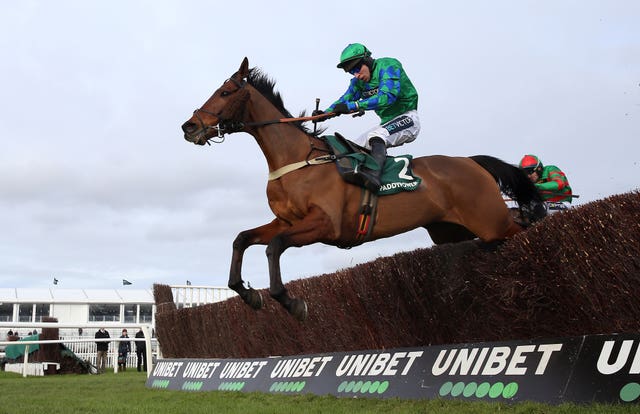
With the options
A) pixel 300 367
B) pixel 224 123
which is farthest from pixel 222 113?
pixel 300 367

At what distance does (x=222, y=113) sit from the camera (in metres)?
5.44

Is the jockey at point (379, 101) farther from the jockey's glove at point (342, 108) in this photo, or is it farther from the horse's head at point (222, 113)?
the horse's head at point (222, 113)

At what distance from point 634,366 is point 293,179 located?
8.59ft

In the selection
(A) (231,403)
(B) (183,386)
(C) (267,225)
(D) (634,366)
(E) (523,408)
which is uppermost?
(C) (267,225)

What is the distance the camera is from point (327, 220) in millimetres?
5105

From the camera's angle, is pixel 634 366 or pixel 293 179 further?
pixel 293 179

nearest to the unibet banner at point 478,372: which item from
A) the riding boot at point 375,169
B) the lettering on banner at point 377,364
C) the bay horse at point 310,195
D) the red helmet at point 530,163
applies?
the lettering on banner at point 377,364

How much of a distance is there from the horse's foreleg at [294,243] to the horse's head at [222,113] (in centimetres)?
100

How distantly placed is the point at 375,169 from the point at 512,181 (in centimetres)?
158

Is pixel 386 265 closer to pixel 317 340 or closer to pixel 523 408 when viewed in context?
pixel 317 340

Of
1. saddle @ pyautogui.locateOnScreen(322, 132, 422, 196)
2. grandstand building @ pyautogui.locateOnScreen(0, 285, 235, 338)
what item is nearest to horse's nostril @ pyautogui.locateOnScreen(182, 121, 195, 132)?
saddle @ pyautogui.locateOnScreen(322, 132, 422, 196)

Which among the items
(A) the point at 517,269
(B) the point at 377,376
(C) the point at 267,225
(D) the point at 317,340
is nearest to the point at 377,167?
(C) the point at 267,225

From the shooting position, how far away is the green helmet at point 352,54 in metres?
5.70

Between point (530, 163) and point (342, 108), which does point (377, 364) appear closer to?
point (342, 108)
